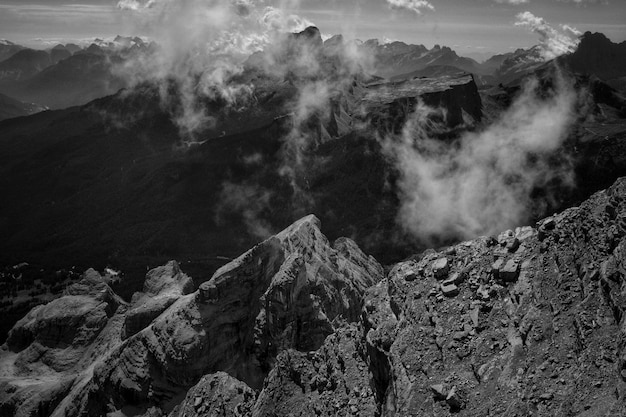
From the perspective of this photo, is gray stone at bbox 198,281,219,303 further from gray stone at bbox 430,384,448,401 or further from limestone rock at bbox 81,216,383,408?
gray stone at bbox 430,384,448,401

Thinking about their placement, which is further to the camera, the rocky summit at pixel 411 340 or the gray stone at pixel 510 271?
the gray stone at pixel 510 271

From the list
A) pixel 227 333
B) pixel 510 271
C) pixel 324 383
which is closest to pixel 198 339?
pixel 227 333

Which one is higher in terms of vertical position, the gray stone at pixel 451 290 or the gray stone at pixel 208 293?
the gray stone at pixel 451 290

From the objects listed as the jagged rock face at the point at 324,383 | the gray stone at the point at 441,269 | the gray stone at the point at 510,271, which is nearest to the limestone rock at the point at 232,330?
the jagged rock face at the point at 324,383

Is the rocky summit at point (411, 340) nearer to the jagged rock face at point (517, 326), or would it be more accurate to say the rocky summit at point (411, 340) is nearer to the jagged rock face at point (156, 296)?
the jagged rock face at point (517, 326)

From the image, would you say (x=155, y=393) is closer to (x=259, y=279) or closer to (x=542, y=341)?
(x=259, y=279)

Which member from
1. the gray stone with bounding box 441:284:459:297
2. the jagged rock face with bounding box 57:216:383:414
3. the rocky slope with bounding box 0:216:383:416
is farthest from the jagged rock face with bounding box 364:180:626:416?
the jagged rock face with bounding box 57:216:383:414
